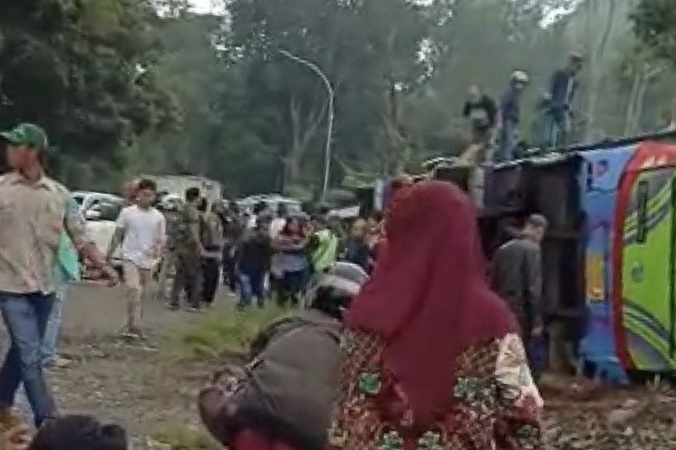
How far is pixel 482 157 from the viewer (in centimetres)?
2006

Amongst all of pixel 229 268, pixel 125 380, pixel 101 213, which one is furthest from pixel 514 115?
pixel 101 213

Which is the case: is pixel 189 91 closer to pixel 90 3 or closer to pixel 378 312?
pixel 90 3

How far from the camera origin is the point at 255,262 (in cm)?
2409

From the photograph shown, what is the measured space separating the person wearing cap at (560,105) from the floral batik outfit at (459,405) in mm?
15532

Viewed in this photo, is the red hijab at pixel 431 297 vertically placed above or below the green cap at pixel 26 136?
below

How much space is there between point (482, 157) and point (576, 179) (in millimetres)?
4250

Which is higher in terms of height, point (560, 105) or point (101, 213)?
point (560, 105)

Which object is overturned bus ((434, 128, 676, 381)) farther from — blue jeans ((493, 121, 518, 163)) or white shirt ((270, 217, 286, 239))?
white shirt ((270, 217, 286, 239))

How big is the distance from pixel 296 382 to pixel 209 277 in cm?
1870

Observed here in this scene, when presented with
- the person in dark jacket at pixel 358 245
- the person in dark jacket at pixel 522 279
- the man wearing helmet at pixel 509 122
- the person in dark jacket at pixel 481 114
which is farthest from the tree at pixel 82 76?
the person in dark jacket at pixel 522 279

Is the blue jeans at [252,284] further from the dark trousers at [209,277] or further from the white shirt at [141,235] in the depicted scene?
the white shirt at [141,235]

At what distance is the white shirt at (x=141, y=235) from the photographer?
1647 centimetres

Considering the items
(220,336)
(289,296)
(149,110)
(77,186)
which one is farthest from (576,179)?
(77,186)

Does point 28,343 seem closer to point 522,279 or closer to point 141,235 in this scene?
point 522,279
